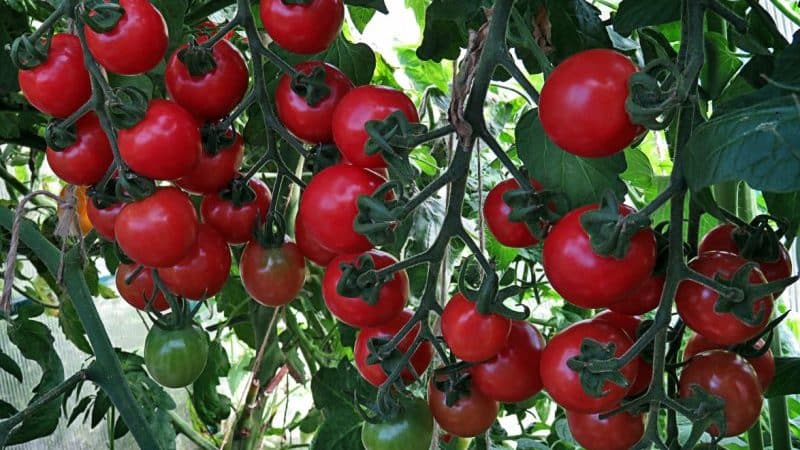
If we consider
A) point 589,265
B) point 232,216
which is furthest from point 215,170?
point 589,265

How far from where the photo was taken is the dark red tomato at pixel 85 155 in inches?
20.1

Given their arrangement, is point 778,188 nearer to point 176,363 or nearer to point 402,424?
point 402,424

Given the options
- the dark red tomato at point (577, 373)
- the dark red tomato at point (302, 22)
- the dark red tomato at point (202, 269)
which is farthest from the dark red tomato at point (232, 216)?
A: the dark red tomato at point (577, 373)

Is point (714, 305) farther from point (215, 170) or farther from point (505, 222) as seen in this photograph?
point (215, 170)

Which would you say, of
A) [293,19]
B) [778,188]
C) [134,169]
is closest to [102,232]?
[134,169]

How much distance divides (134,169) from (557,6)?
0.94ft

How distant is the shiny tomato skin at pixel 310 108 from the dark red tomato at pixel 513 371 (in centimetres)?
17

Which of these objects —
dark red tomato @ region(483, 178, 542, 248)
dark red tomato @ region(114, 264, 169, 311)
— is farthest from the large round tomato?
dark red tomato @ region(483, 178, 542, 248)

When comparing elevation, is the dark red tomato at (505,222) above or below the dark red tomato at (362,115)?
below

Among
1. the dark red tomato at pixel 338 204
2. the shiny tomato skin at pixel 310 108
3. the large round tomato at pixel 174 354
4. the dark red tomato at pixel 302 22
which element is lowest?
the large round tomato at pixel 174 354

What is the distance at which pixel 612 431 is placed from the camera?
17.5 inches

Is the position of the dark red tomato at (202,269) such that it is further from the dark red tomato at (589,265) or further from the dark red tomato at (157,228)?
the dark red tomato at (589,265)

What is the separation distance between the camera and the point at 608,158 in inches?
18.0

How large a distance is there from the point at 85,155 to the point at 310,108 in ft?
0.48
